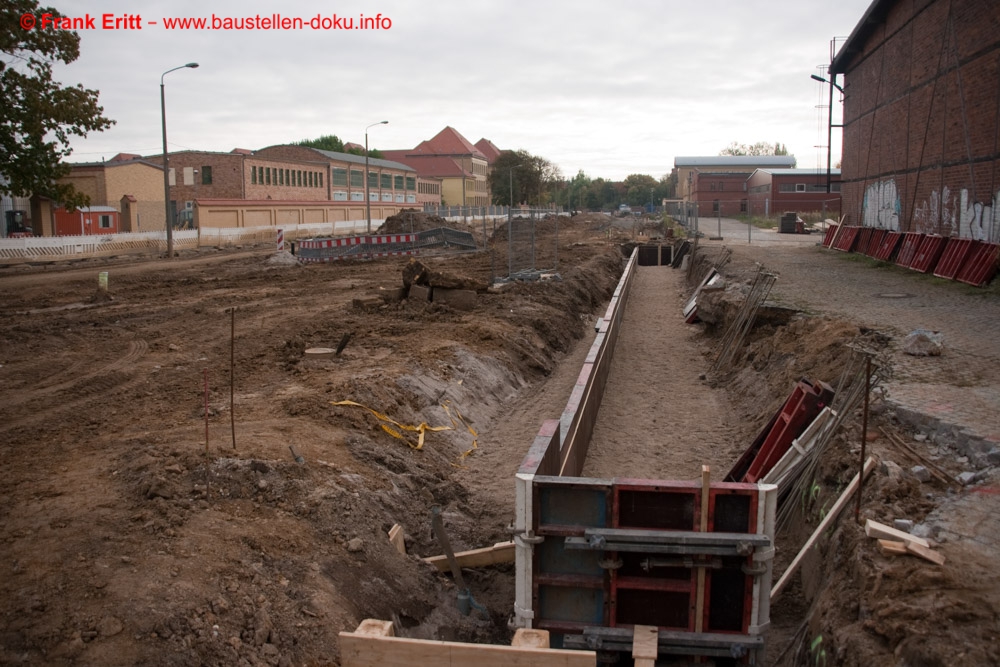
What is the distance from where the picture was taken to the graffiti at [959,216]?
1920 cm

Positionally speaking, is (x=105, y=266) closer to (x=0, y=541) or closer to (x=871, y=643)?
(x=0, y=541)

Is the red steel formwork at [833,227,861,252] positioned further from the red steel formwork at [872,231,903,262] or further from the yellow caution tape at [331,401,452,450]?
the yellow caution tape at [331,401,452,450]

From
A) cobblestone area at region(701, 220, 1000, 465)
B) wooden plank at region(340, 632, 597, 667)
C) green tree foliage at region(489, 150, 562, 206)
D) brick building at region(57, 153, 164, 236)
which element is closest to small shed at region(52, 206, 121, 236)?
brick building at region(57, 153, 164, 236)

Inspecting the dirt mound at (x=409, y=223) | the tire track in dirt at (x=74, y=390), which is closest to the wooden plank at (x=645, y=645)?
the tire track in dirt at (x=74, y=390)

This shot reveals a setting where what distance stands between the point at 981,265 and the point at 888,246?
7.75m

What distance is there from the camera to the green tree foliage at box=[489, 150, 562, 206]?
9812 cm

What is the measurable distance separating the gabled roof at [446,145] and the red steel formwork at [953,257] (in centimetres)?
10855

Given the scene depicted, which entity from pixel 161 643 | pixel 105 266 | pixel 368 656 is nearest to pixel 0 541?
pixel 161 643

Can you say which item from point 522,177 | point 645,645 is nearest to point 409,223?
point 645,645

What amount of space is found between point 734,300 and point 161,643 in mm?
15297

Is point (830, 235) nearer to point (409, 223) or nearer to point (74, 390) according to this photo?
point (409, 223)

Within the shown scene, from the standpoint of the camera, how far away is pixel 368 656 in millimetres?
5051

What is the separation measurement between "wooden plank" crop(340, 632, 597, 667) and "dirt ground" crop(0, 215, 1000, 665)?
57 centimetres

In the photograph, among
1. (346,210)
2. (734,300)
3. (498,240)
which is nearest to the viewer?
(734,300)
